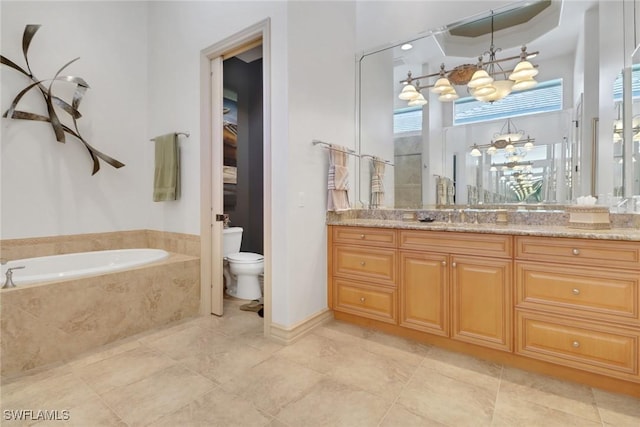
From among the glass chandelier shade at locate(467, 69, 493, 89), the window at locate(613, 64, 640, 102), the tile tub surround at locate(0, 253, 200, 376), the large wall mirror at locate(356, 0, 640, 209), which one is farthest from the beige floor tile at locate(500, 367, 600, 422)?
the tile tub surround at locate(0, 253, 200, 376)

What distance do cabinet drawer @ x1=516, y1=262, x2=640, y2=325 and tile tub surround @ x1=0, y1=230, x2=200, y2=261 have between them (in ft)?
8.64

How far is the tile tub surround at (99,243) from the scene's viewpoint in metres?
2.57

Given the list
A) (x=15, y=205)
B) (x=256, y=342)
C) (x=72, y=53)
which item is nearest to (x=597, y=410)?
(x=256, y=342)

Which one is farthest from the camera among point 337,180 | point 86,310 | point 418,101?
point 418,101

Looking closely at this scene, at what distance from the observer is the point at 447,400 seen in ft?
5.22

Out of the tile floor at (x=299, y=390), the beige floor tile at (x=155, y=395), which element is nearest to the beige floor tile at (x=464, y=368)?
the tile floor at (x=299, y=390)

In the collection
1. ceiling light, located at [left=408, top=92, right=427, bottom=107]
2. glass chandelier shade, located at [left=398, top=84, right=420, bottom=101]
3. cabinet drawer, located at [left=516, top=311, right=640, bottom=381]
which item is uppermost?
glass chandelier shade, located at [left=398, top=84, right=420, bottom=101]

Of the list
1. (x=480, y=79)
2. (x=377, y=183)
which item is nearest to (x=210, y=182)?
(x=377, y=183)

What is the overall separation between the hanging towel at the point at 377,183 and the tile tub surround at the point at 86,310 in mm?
1859

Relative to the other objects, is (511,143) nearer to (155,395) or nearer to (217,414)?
(217,414)

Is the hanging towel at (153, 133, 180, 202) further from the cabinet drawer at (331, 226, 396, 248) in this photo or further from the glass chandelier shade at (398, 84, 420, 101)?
the glass chandelier shade at (398, 84, 420, 101)

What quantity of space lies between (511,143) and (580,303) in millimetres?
1320

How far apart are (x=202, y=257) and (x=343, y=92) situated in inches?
80.8

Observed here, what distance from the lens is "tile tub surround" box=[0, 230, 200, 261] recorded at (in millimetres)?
2570
